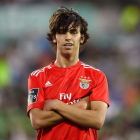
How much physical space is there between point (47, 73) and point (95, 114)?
76 centimetres

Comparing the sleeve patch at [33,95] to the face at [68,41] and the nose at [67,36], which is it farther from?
the nose at [67,36]

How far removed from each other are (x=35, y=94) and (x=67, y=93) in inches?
14.4

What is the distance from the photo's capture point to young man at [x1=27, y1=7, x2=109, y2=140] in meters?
2.74

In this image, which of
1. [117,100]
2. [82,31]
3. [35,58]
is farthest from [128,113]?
[82,31]

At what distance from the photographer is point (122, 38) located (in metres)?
8.57

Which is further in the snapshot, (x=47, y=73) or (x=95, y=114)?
(x=47, y=73)

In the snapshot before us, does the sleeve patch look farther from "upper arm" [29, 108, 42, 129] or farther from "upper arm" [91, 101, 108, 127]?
"upper arm" [91, 101, 108, 127]

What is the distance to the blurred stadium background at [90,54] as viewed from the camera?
23.5 feet

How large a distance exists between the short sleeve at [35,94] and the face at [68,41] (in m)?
0.45

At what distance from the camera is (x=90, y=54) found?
8.43m

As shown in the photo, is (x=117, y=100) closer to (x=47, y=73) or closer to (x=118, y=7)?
(x=118, y=7)

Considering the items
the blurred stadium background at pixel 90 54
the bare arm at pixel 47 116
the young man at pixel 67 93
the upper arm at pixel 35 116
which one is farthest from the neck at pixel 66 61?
the blurred stadium background at pixel 90 54

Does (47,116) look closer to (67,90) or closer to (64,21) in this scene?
(67,90)

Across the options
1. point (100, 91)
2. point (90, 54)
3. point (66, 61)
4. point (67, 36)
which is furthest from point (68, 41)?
point (90, 54)
